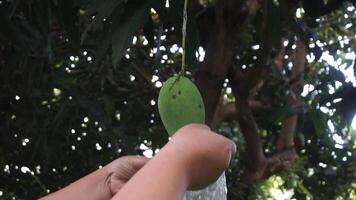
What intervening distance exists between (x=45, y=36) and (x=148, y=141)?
0.77 meters

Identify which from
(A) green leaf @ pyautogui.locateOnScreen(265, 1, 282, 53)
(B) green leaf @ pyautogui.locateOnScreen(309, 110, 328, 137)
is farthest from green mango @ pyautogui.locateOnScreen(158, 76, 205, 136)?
(B) green leaf @ pyautogui.locateOnScreen(309, 110, 328, 137)

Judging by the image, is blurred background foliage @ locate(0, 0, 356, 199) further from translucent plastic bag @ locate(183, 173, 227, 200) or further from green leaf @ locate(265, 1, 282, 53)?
translucent plastic bag @ locate(183, 173, 227, 200)

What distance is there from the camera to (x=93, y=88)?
84.7 inches

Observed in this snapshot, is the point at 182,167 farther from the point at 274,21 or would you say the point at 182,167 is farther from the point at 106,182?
the point at 274,21

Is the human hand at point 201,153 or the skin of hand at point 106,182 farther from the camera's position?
the skin of hand at point 106,182

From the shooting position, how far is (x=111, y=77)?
215cm

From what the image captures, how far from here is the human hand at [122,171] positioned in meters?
0.86

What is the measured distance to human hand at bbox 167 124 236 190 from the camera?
73cm

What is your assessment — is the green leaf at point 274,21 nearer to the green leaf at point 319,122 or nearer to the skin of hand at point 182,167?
the skin of hand at point 182,167

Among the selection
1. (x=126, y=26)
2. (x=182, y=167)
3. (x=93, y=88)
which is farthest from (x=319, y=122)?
(x=182, y=167)

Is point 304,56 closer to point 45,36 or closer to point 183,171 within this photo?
point 45,36

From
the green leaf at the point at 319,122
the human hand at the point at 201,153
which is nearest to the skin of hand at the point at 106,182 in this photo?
the human hand at the point at 201,153

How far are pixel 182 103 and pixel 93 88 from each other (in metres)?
1.34

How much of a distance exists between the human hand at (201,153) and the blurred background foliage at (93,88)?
53 cm
